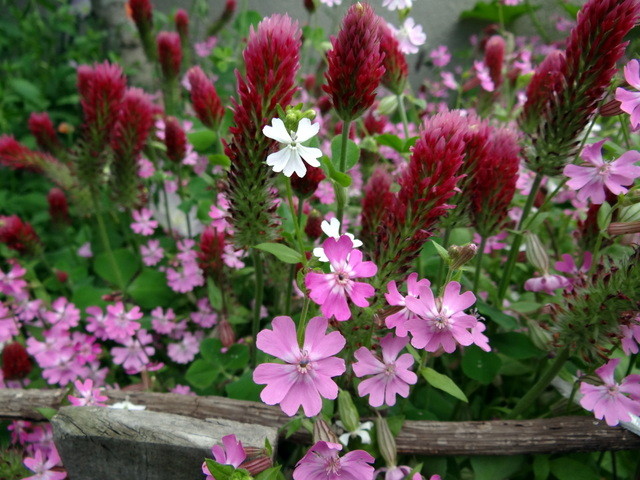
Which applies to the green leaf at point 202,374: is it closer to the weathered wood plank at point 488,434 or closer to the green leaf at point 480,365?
the weathered wood plank at point 488,434

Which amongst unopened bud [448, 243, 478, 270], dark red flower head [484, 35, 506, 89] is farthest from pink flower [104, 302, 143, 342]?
dark red flower head [484, 35, 506, 89]

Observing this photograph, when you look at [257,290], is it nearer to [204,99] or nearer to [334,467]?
[334,467]

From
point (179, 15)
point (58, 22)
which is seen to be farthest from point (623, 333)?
point (58, 22)

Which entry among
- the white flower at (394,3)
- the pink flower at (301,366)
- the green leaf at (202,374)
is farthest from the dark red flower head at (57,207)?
the pink flower at (301,366)

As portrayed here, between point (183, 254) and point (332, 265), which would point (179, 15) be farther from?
point (332, 265)

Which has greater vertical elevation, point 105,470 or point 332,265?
point 332,265

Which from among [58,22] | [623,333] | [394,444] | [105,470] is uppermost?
[58,22]

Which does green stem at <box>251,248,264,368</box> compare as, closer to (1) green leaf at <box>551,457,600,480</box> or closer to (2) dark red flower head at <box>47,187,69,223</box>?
(1) green leaf at <box>551,457,600,480</box>

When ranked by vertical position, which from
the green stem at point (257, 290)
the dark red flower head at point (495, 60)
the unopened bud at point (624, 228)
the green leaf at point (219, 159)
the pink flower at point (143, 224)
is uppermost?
the dark red flower head at point (495, 60)
